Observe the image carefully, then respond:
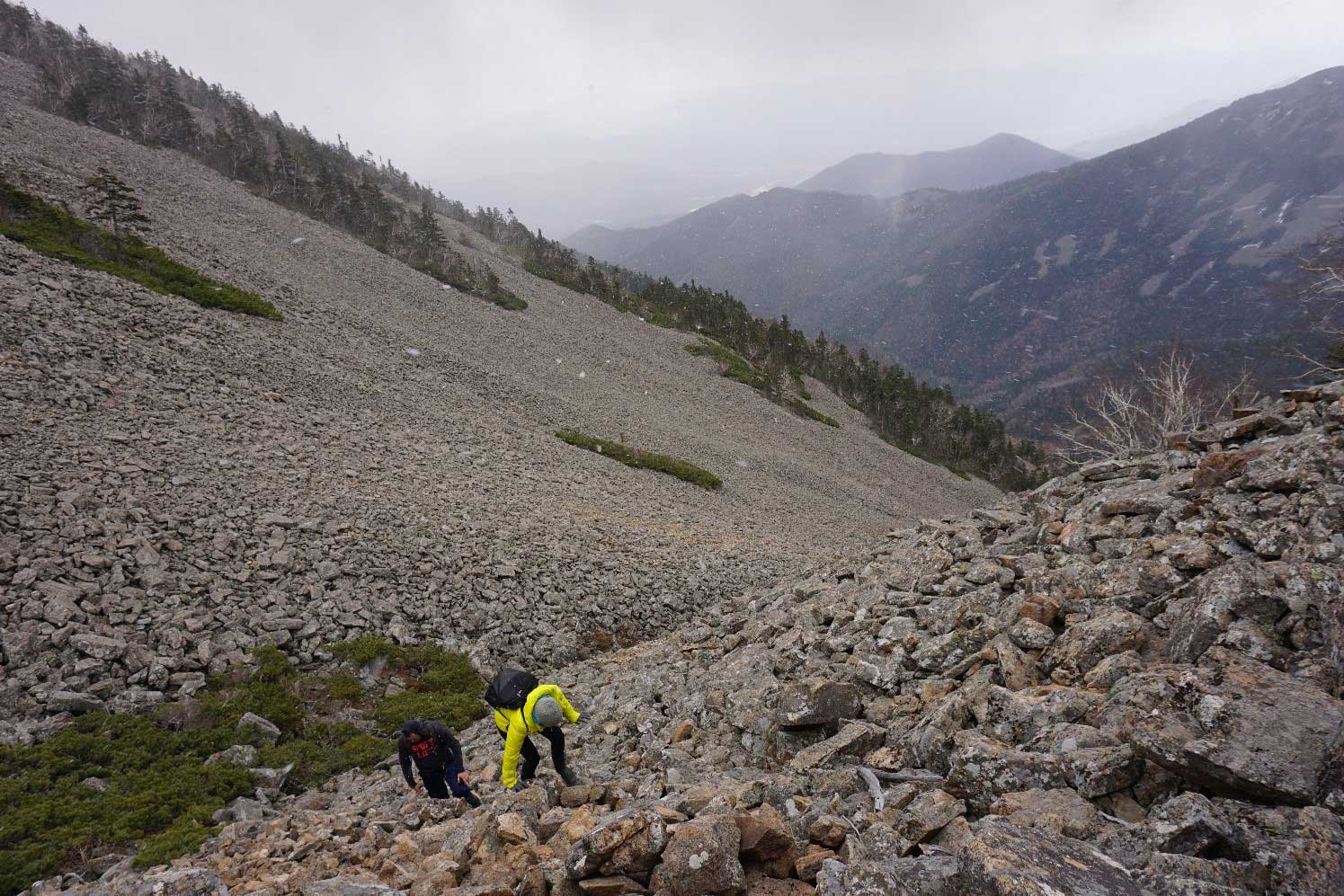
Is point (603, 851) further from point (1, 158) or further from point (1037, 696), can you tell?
point (1, 158)

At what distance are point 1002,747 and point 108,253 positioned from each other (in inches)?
1940

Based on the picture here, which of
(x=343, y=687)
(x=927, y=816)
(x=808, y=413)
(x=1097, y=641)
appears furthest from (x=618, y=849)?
(x=808, y=413)

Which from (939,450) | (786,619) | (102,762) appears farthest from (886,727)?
(939,450)

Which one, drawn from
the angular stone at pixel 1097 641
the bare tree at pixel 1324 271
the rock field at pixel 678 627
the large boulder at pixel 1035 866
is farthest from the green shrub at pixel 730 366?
the large boulder at pixel 1035 866

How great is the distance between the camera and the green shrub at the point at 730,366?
69062 mm

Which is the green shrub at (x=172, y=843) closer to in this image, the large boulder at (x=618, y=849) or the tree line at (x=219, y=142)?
the large boulder at (x=618, y=849)

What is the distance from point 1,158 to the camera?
4231 centimetres

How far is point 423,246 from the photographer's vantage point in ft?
273

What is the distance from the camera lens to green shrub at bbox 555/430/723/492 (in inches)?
1371

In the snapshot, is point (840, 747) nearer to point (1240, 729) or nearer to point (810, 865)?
point (810, 865)

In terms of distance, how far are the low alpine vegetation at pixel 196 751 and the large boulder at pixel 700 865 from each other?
7.79m

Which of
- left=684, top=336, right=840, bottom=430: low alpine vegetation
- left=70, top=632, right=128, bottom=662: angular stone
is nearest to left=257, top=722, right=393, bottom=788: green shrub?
left=70, top=632, right=128, bottom=662: angular stone

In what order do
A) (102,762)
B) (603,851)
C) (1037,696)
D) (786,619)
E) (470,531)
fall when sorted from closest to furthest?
(603,851), (1037,696), (102,762), (786,619), (470,531)

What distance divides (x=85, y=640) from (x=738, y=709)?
1295cm
